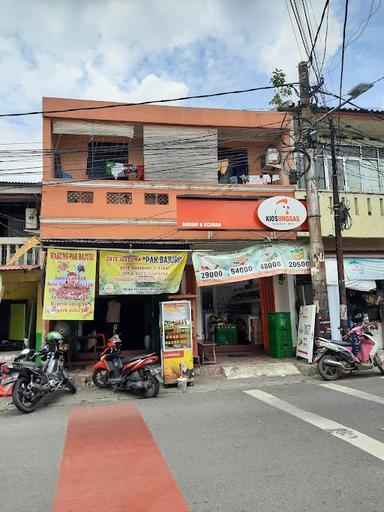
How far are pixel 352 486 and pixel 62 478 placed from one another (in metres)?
2.98

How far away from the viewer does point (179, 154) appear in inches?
540

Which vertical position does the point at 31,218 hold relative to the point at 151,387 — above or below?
above

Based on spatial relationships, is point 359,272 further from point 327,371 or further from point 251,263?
point 327,371

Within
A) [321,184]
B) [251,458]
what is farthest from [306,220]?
[251,458]

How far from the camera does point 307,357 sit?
488 inches

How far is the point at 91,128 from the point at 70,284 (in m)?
4.73

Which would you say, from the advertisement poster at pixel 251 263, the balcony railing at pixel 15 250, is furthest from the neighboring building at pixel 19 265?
the advertisement poster at pixel 251 263

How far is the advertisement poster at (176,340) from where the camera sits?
10.8 metres

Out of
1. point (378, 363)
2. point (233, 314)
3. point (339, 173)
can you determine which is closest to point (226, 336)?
point (233, 314)

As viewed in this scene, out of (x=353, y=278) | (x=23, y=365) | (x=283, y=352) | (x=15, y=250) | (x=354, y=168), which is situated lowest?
(x=283, y=352)

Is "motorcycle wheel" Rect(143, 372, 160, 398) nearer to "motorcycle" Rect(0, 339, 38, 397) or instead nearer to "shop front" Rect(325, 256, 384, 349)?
"motorcycle" Rect(0, 339, 38, 397)

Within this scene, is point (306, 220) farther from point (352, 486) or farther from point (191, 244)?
point (352, 486)

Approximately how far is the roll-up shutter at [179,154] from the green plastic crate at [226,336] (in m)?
4.74

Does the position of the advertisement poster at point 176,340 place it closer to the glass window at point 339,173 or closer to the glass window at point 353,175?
the glass window at point 339,173
